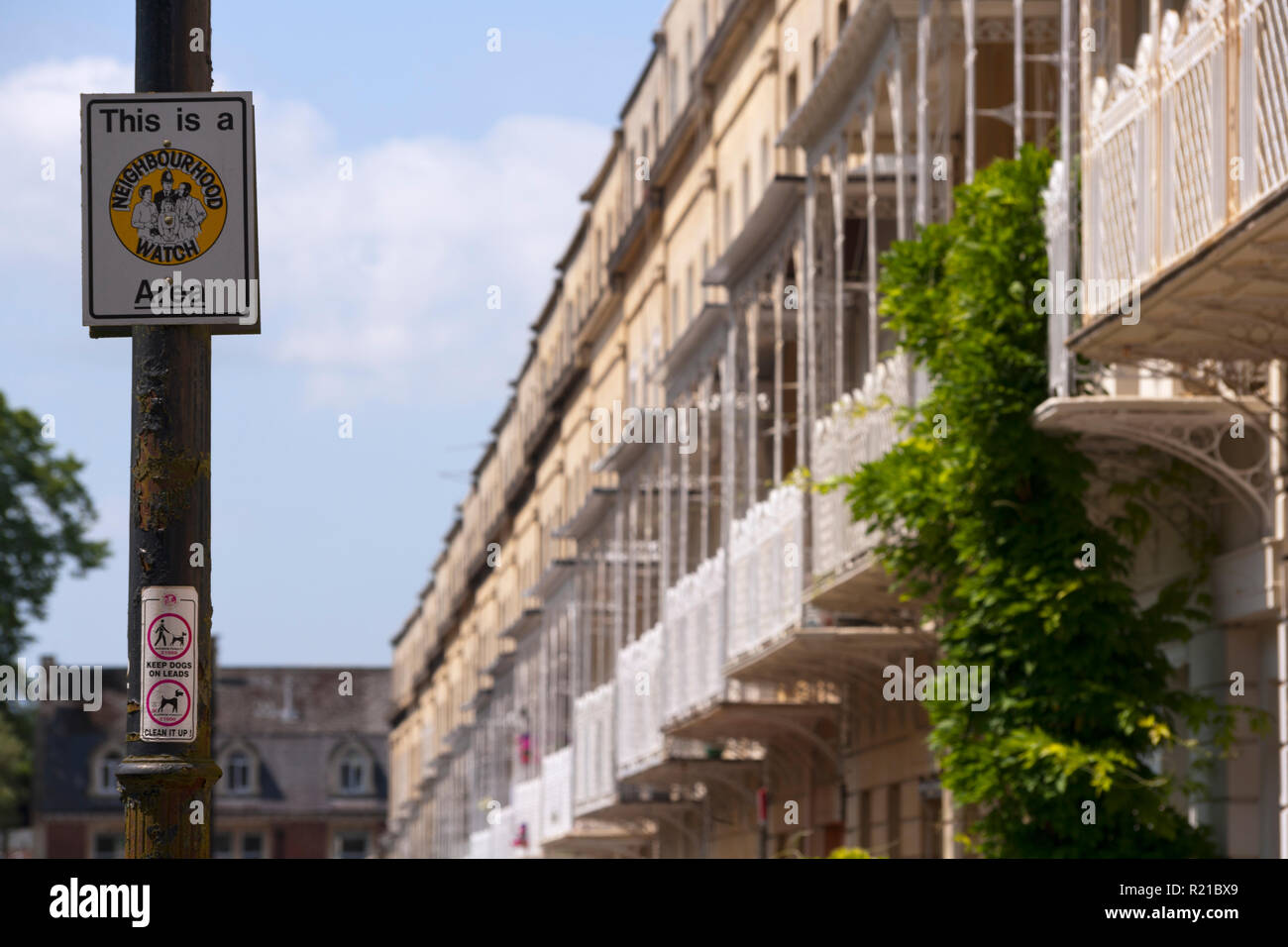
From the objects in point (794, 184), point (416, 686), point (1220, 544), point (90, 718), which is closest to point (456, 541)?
point (416, 686)

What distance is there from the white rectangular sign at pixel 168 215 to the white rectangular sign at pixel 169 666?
69 cm

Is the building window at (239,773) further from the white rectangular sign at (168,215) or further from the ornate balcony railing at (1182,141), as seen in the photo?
the white rectangular sign at (168,215)

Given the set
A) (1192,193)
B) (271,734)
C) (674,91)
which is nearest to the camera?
(1192,193)

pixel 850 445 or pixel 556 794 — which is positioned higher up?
pixel 850 445

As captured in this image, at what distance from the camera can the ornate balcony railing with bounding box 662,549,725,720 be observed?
26.3 m

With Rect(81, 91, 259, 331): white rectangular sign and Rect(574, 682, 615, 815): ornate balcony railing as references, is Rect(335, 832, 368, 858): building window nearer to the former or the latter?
Rect(574, 682, 615, 815): ornate balcony railing

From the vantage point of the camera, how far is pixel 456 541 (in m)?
83.8

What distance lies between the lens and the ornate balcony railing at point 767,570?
21281mm

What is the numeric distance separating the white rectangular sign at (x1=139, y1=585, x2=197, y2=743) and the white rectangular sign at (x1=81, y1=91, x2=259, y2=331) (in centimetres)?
69

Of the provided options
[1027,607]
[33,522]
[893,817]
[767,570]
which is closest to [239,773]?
[33,522]

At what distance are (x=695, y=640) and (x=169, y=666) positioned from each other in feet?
72.1

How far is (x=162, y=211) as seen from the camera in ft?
19.8

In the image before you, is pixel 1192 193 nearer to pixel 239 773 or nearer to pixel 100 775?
pixel 100 775

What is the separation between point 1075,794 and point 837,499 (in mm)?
6244
